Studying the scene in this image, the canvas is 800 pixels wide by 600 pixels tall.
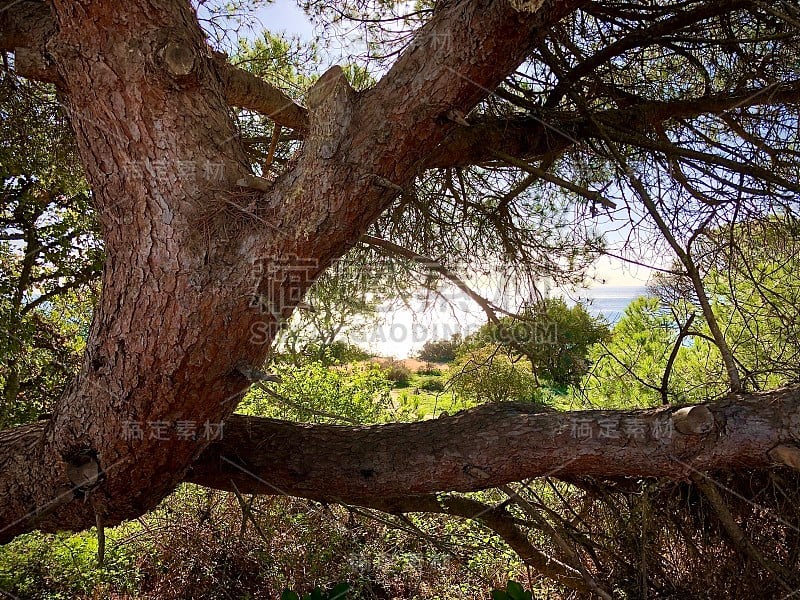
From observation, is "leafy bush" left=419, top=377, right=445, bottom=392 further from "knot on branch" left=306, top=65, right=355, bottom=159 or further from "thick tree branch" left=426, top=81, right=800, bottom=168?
"knot on branch" left=306, top=65, right=355, bottom=159

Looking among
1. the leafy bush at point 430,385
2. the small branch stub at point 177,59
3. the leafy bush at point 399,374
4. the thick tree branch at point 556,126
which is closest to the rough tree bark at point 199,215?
the small branch stub at point 177,59

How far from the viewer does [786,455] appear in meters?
1.42

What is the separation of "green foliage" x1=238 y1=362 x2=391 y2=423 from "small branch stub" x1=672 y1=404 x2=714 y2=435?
82.1 inches

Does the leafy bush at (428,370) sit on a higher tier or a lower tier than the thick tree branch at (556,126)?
lower

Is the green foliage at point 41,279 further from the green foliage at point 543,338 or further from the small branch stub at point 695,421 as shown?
the small branch stub at point 695,421

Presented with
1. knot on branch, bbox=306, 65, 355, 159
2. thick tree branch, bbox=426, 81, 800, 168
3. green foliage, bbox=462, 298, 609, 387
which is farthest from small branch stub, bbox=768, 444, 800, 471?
knot on branch, bbox=306, 65, 355, 159

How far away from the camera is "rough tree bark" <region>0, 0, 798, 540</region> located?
130cm

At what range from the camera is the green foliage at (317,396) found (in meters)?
3.42

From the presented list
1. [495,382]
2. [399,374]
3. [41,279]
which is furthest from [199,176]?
[399,374]

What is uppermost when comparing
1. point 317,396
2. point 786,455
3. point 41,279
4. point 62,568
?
point 41,279

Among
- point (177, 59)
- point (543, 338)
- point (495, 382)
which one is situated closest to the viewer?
point (177, 59)

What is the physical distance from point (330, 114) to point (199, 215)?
0.36m

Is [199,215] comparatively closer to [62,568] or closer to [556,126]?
[556,126]

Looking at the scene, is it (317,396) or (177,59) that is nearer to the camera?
(177,59)
